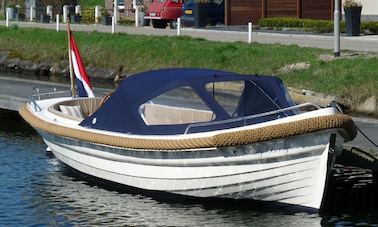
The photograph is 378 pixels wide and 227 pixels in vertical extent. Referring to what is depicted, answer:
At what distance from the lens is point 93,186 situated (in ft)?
68.8

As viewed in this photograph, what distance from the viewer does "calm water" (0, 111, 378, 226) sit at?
59.4 feet

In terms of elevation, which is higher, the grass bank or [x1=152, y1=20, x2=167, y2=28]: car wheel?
[x1=152, y1=20, x2=167, y2=28]: car wheel

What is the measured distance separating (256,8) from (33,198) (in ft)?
118

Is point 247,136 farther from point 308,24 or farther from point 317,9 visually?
point 317,9

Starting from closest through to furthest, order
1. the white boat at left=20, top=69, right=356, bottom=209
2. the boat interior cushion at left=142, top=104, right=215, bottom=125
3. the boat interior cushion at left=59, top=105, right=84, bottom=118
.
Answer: the white boat at left=20, top=69, right=356, bottom=209, the boat interior cushion at left=142, top=104, right=215, bottom=125, the boat interior cushion at left=59, top=105, right=84, bottom=118

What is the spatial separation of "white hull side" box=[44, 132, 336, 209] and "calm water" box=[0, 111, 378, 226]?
0.26 metres

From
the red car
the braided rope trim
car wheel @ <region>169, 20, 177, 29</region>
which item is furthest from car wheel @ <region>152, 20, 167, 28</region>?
the braided rope trim

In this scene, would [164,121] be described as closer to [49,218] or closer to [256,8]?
[49,218]

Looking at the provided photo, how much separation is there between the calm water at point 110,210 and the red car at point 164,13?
3351 cm

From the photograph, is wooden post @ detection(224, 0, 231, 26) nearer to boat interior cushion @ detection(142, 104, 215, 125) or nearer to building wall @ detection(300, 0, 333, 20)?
building wall @ detection(300, 0, 333, 20)

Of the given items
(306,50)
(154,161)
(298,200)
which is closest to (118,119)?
(154,161)

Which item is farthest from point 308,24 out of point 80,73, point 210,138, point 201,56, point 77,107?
point 210,138

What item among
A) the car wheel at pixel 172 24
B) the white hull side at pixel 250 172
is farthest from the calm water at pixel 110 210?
the car wheel at pixel 172 24

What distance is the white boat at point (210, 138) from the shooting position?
1777 centimetres
